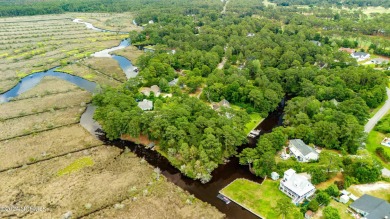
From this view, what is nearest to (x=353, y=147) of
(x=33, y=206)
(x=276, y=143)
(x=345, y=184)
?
(x=345, y=184)

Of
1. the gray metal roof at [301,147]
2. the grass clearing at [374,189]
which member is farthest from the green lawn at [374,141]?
the gray metal roof at [301,147]

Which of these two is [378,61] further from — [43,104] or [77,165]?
[43,104]

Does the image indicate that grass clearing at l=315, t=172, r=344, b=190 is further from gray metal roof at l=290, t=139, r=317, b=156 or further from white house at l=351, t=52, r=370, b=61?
white house at l=351, t=52, r=370, b=61

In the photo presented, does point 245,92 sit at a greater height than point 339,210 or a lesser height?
greater

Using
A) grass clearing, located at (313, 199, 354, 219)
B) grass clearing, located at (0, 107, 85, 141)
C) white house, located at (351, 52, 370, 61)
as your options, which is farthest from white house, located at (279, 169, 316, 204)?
white house, located at (351, 52, 370, 61)

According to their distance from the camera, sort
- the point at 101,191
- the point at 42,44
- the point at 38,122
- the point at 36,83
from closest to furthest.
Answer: the point at 101,191 < the point at 38,122 < the point at 36,83 < the point at 42,44

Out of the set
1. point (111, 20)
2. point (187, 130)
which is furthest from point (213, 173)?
point (111, 20)

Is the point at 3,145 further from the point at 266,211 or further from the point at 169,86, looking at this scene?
the point at 266,211
